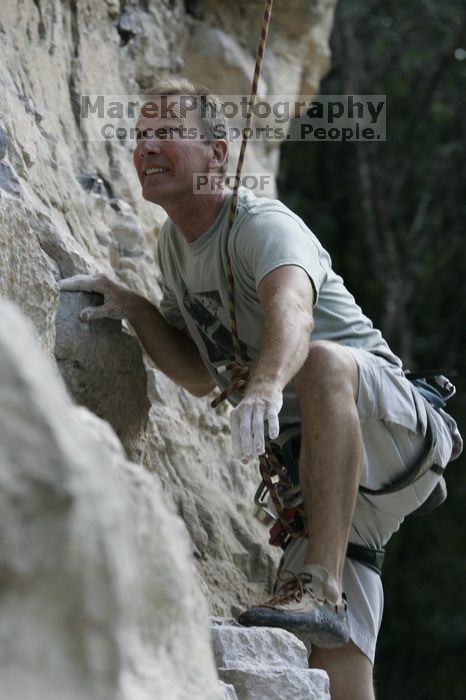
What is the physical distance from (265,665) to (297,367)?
78 cm

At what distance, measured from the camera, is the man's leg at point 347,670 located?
3301mm

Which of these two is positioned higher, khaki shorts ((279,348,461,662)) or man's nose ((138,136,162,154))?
man's nose ((138,136,162,154))

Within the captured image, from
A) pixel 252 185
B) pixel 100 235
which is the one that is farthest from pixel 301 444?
pixel 252 185

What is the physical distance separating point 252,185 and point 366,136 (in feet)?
13.5

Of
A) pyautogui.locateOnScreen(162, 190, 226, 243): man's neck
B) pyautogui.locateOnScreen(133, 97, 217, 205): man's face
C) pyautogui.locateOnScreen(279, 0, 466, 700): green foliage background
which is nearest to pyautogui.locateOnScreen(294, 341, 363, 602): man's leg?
pyautogui.locateOnScreen(162, 190, 226, 243): man's neck

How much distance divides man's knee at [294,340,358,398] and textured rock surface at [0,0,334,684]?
0.62m

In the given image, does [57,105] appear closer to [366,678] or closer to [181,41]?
[181,41]

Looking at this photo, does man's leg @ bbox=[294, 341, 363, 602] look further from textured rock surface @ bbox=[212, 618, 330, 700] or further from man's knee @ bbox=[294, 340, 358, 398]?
textured rock surface @ bbox=[212, 618, 330, 700]

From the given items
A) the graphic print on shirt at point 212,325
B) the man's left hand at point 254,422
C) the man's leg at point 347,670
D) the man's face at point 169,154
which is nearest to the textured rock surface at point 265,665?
the man's left hand at point 254,422

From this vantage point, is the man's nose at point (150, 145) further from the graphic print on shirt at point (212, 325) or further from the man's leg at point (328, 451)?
the man's leg at point (328, 451)

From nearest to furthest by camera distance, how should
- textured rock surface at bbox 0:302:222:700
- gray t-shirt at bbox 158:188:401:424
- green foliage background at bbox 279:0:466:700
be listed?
textured rock surface at bbox 0:302:222:700
gray t-shirt at bbox 158:188:401:424
green foliage background at bbox 279:0:466:700

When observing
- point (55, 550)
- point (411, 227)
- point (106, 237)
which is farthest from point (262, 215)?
point (411, 227)

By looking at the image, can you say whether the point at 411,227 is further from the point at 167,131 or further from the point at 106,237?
the point at 167,131

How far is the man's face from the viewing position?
3.71 metres
